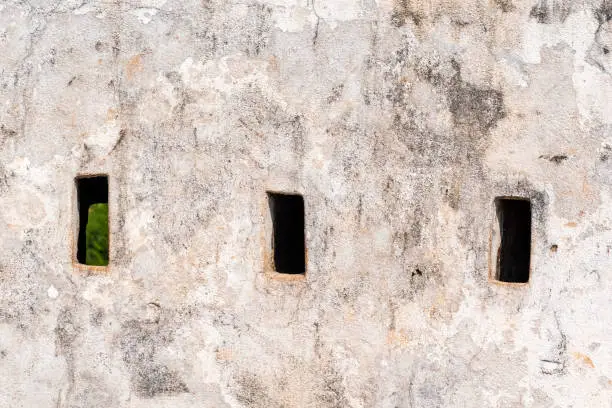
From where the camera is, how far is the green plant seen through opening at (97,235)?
511 inches

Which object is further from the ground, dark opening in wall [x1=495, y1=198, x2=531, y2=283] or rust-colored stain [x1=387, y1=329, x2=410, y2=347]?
dark opening in wall [x1=495, y1=198, x2=531, y2=283]

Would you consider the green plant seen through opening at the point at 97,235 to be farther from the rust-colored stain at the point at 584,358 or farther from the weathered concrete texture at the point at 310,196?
the rust-colored stain at the point at 584,358

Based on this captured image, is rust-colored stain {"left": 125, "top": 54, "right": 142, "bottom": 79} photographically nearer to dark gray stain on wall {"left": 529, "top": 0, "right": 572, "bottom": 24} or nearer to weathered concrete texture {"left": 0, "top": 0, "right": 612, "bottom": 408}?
weathered concrete texture {"left": 0, "top": 0, "right": 612, "bottom": 408}

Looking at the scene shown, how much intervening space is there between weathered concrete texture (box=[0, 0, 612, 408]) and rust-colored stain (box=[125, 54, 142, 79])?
1 centimetres

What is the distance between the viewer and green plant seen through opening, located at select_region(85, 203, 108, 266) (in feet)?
42.6

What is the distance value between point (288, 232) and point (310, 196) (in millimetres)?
475

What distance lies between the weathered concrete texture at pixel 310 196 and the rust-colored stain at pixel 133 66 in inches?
0.5

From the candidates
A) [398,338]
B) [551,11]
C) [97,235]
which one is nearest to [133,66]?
[398,338]

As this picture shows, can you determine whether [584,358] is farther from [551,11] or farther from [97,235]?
[97,235]

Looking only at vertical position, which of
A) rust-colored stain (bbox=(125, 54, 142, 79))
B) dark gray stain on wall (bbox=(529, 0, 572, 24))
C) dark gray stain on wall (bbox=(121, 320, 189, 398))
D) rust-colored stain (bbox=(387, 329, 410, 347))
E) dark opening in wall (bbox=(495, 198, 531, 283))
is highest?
dark gray stain on wall (bbox=(529, 0, 572, 24))

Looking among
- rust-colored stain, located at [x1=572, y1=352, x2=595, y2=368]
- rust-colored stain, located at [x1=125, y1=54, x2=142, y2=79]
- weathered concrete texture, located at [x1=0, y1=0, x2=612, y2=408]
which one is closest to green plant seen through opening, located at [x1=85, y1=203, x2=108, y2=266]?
weathered concrete texture, located at [x1=0, y1=0, x2=612, y2=408]

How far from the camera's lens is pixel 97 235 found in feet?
42.8

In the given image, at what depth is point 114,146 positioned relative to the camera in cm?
664

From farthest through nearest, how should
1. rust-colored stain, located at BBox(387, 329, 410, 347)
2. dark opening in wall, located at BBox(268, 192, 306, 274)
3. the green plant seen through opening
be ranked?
1. the green plant seen through opening
2. dark opening in wall, located at BBox(268, 192, 306, 274)
3. rust-colored stain, located at BBox(387, 329, 410, 347)
